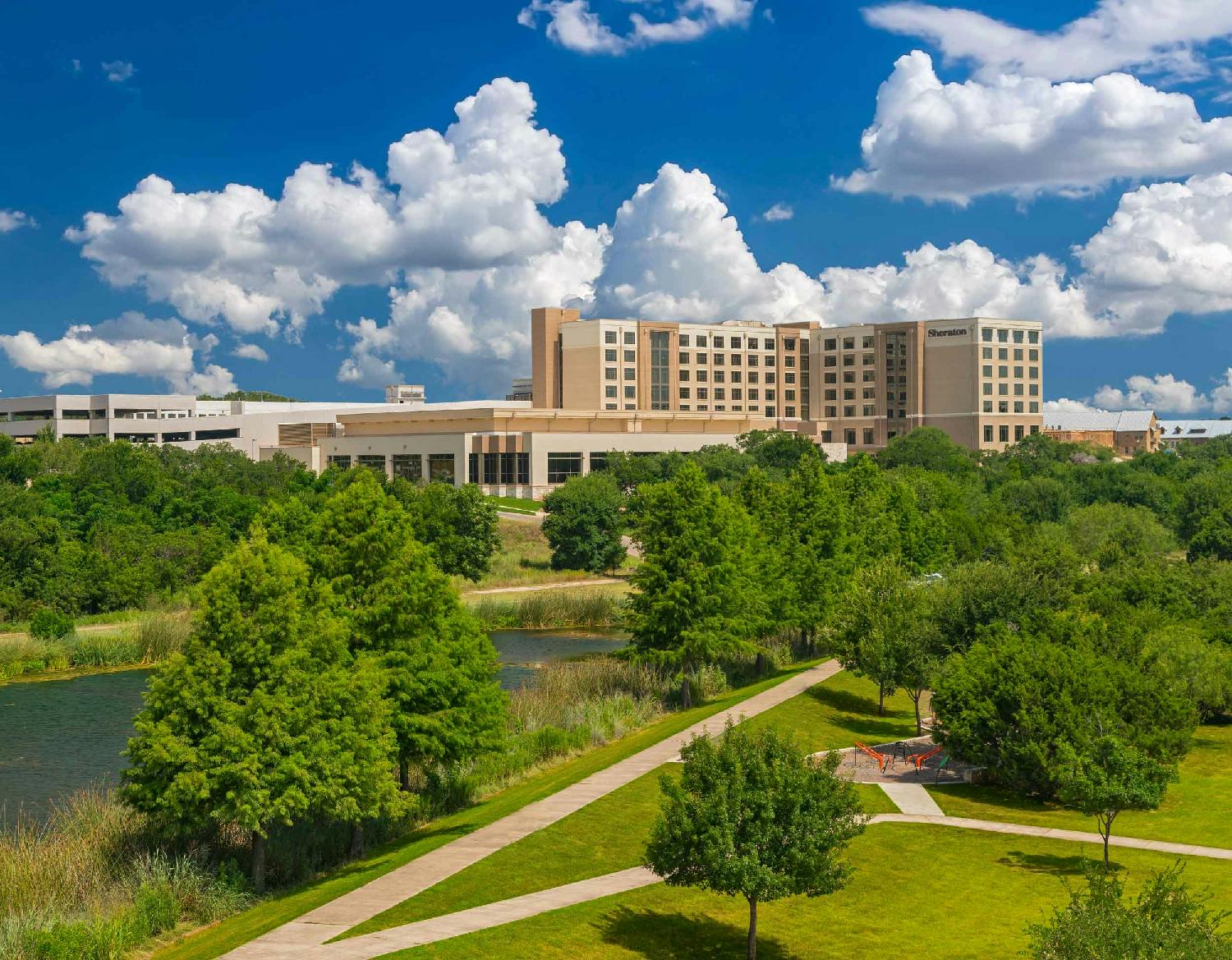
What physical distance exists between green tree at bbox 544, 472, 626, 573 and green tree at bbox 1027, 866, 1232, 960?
257 ft

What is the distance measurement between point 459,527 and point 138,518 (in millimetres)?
21199

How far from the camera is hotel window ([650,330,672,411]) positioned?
158 meters

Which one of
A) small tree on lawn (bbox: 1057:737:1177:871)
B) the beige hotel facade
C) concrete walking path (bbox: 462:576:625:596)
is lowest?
concrete walking path (bbox: 462:576:625:596)

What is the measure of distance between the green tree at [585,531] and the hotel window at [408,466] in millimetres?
32557

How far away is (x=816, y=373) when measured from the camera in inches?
6668

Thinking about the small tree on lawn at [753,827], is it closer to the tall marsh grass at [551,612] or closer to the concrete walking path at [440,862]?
the concrete walking path at [440,862]

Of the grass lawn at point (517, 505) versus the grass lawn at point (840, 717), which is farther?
the grass lawn at point (517, 505)

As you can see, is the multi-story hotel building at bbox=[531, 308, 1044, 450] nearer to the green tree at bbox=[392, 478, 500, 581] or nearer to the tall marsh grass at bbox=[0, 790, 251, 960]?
the green tree at bbox=[392, 478, 500, 581]

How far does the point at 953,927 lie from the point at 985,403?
140579 millimetres

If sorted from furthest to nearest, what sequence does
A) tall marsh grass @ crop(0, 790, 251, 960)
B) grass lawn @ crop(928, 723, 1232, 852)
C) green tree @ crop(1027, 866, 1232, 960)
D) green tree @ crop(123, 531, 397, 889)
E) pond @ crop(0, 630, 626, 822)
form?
pond @ crop(0, 630, 626, 822) → grass lawn @ crop(928, 723, 1232, 852) → green tree @ crop(123, 531, 397, 889) → tall marsh grass @ crop(0, 790, 251, 960) → green tree @ crop(1027, 866, 1232, 960)

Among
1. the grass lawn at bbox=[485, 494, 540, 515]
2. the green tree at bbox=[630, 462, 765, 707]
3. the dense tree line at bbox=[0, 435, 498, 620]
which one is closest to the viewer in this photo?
the green tree at bbox=[630, 462, 765, 707]

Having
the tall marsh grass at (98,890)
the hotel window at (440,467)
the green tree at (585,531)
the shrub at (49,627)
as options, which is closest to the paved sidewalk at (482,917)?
the tall marsh grass at (98,890)

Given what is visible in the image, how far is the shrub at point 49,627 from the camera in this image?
62781mm

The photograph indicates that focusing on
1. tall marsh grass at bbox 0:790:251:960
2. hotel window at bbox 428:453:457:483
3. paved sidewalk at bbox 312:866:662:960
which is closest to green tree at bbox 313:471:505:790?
tall marsh grass at bbox 0:790:251:960
